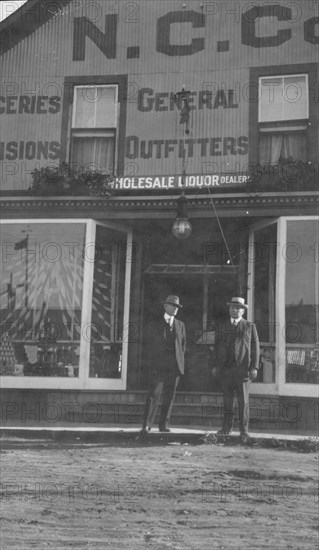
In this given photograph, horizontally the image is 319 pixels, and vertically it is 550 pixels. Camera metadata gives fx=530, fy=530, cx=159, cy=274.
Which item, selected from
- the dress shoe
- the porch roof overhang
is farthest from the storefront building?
the dress shoe

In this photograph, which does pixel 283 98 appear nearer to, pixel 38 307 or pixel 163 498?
pixel 38 307

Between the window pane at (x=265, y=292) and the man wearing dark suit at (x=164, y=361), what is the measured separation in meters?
0.27

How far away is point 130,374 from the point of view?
1.77 meters

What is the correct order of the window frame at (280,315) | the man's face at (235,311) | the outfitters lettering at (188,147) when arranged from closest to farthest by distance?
the window frame at (280,315)
the man's face at (235,311)
the outfitters lettering at (188,147)

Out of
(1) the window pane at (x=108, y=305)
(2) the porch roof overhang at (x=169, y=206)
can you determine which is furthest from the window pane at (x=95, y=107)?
(1) the window pane at (x=108, y=305)

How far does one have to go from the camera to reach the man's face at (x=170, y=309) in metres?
1.85

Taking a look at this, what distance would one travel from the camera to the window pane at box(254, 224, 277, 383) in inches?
70.6

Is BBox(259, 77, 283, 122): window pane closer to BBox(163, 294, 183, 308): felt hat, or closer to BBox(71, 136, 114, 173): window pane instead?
BBox(71, 136, 114, 173): window pane

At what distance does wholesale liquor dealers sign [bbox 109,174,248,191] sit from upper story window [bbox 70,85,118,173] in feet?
0.50

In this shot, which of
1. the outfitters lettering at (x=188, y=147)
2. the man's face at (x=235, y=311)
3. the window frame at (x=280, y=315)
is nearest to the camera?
the window frame at (x=280, y=315)

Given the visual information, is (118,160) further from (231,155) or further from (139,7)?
(139,7)

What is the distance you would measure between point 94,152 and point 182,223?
540 mm

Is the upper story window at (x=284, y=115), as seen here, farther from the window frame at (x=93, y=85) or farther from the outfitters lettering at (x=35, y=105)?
the outfitters lettering at (x=35, y=105)

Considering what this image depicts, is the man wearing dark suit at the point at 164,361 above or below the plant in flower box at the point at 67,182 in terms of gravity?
A: below
